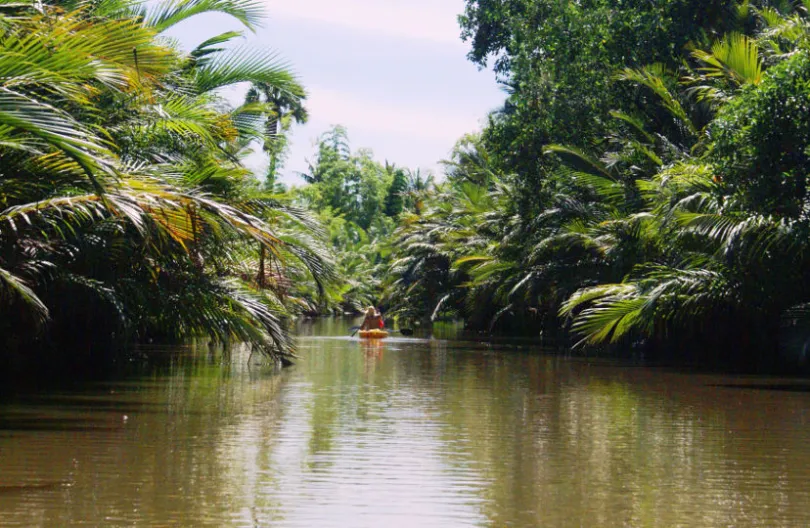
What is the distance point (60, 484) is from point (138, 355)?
11.8m

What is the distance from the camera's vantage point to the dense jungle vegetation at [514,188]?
34.1 ft

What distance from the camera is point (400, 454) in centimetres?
838

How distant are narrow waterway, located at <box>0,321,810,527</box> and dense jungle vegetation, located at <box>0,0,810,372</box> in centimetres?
135

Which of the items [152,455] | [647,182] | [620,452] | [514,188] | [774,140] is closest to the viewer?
[152,455]

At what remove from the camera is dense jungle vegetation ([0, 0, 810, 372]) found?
10383mm

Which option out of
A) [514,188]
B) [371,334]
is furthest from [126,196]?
[514,188]

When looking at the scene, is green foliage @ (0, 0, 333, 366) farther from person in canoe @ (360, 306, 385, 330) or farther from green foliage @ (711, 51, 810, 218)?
person in canoe @ (360, 306, 385, 330)

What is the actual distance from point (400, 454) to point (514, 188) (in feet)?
81.9

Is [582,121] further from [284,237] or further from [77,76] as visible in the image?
[77,76]

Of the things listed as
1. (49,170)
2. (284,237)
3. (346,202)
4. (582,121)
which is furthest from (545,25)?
(346,202)

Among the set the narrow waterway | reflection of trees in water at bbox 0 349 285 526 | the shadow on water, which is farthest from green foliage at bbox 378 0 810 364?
the shadow on water

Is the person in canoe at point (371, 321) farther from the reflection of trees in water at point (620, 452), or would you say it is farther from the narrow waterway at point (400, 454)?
the narrow waterway at point (400, 454)

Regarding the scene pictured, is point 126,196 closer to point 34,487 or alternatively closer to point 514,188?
point 34,487

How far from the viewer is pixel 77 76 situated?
31.0 feet
